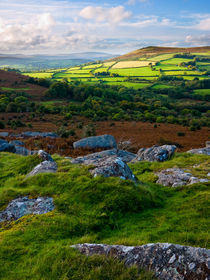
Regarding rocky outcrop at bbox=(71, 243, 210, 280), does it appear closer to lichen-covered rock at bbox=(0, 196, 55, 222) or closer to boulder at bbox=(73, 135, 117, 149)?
lichen-covered rock at bbox=(0, 196, 55, 222)

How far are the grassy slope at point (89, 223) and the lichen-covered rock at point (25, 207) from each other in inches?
12.0

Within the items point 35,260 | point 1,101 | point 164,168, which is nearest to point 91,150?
point 164,168

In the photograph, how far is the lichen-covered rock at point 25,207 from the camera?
22.0 ft

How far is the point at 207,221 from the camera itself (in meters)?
6.46

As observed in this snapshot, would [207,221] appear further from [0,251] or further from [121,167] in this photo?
[0,251]

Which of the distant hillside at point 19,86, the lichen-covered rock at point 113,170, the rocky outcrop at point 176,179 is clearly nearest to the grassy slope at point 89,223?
the lichen-covered rock at point 113,170

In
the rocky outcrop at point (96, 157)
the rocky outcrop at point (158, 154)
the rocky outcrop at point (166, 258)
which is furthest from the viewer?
the rocky outcrop at point (158, 154)

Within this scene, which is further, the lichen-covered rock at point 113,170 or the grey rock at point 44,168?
the grey rock at point 44,168

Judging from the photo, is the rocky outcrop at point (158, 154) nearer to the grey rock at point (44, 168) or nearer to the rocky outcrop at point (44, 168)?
the rocky outcrop at point (44, 168)

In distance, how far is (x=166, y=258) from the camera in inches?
165

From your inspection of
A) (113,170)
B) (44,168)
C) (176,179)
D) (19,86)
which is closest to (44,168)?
(44,168)

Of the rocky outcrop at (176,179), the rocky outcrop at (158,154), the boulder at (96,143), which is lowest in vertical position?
the boulder at (96,143)

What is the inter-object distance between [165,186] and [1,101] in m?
72.5

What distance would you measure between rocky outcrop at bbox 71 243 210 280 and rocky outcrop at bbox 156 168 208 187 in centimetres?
623
